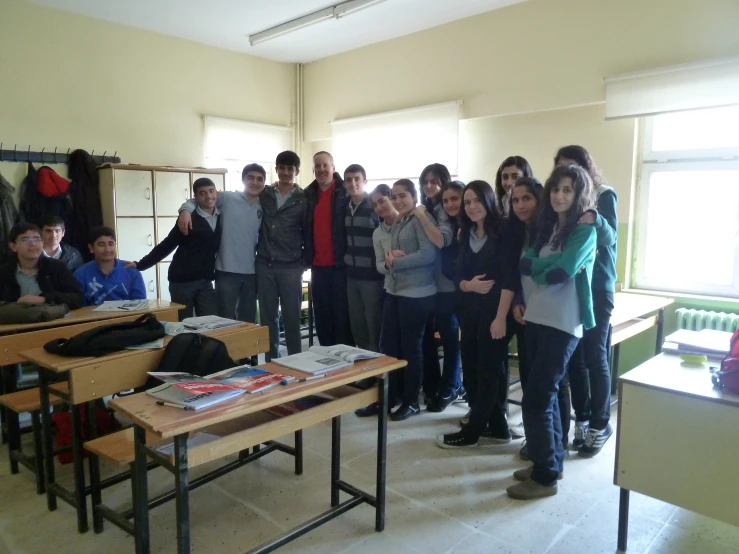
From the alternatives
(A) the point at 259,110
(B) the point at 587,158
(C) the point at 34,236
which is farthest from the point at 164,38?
(B) the point at 587,158

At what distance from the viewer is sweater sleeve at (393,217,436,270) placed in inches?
121

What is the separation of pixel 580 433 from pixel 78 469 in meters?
2.39

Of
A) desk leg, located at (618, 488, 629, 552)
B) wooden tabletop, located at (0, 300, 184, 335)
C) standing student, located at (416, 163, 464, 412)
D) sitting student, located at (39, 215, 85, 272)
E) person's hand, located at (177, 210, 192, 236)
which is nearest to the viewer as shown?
desk leg, located at (618, 488, 629, 552)

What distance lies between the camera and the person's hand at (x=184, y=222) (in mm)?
3439

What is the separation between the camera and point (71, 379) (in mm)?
1966

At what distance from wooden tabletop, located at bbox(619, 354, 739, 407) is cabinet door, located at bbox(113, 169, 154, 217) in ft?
13.8

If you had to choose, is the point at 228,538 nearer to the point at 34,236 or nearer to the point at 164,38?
the point at 34,236

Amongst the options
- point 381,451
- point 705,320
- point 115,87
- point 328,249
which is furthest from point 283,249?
point 705,320

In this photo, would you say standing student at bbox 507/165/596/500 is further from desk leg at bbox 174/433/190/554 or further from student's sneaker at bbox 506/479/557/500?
desk leg at bbox 174/433/190/554

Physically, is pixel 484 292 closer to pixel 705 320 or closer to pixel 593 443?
pixel 593 443

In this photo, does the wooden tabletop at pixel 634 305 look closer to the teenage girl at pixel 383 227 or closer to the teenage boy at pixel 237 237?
the teenage girl at pixel 383 227

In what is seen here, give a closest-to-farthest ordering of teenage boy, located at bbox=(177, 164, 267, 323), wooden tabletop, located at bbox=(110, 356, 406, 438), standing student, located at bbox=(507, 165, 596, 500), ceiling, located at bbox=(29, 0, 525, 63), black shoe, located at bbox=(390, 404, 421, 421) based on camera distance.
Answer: wooden tabletop, located at bbox=(110, 356, 406, 438)
standing student, located at bbox=(507, 165, 596, 500)
black shoe, located at bbox=(390, 404, 421, 421)
teenage boy, located at bbox=(177, 164, 267, 323)
ceiling, located at bbox=(29, 0, 525, 63)

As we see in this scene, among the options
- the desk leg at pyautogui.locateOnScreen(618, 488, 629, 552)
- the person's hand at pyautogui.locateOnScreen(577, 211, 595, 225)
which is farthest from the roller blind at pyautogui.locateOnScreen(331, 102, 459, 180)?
the desk leg at pyautogui.locateOnScreen(618, 488, 629, 552)

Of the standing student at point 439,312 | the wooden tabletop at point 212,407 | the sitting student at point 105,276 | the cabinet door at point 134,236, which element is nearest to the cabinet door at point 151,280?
the cabinet door at point 134,236
